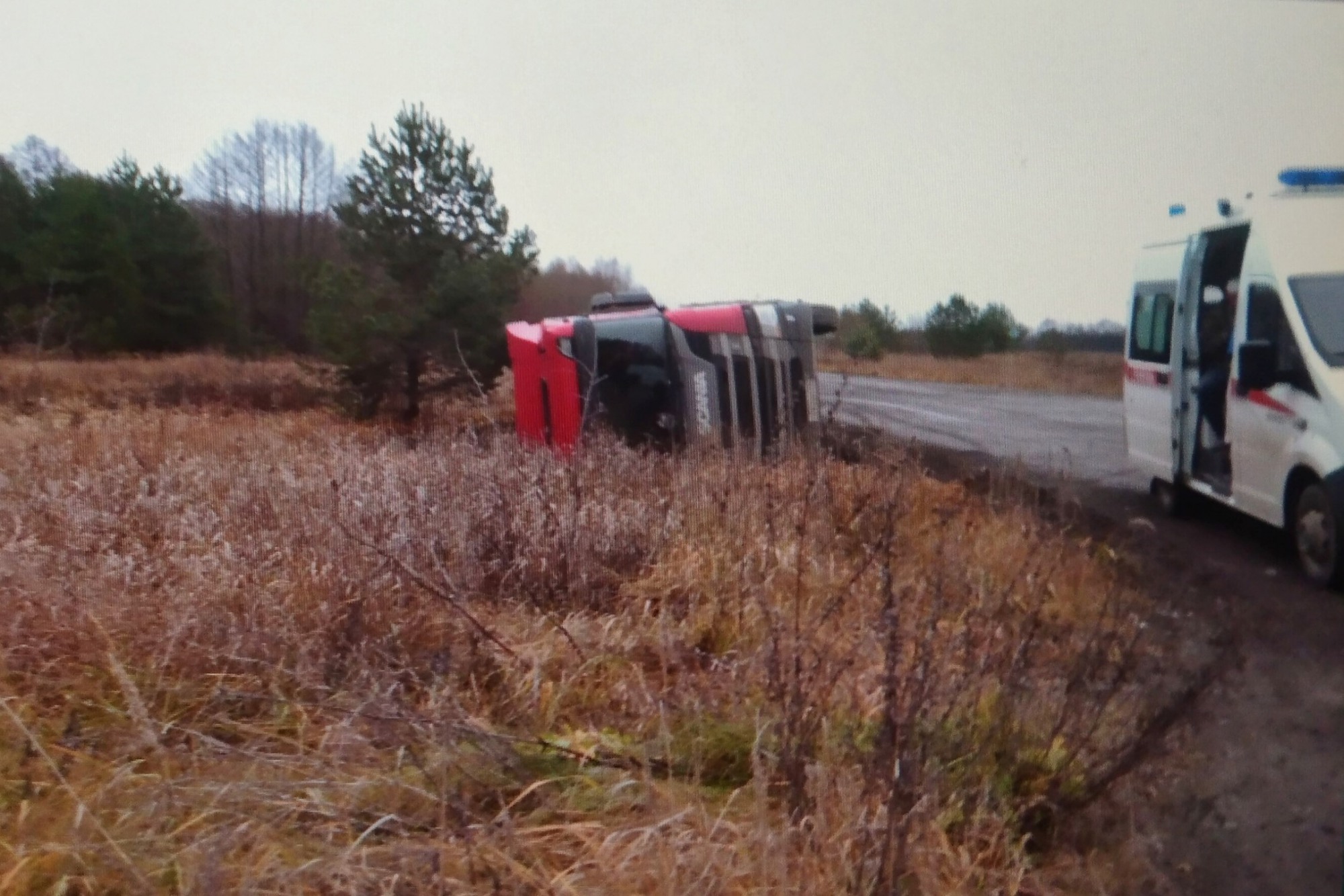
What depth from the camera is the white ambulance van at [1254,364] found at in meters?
3.33

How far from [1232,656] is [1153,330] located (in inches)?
105

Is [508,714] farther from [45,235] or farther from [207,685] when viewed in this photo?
[45,235]

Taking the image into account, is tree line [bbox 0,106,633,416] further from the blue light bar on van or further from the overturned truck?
the blue light bar on van

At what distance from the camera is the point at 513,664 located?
3.06 m

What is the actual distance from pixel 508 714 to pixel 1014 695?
1460 mm

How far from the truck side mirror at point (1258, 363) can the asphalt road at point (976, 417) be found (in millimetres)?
612

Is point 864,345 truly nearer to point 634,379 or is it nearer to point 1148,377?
point 634,379

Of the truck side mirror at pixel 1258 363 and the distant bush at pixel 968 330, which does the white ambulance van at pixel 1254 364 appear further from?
the distant bush at pixel 968 330

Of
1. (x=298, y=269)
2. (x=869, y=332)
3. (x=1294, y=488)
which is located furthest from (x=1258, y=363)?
(x=298, y=269)

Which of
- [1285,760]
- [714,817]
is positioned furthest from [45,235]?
[1285,760]

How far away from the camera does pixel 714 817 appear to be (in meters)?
2.31

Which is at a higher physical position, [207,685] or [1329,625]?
[1329,625]

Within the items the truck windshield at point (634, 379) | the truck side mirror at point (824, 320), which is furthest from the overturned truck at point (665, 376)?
the truck side mirror at point (824, 320)

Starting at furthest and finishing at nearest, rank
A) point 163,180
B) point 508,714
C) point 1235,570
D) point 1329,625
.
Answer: point 163,180 → point 1235,570 → point 1329,625 → point 508,714
